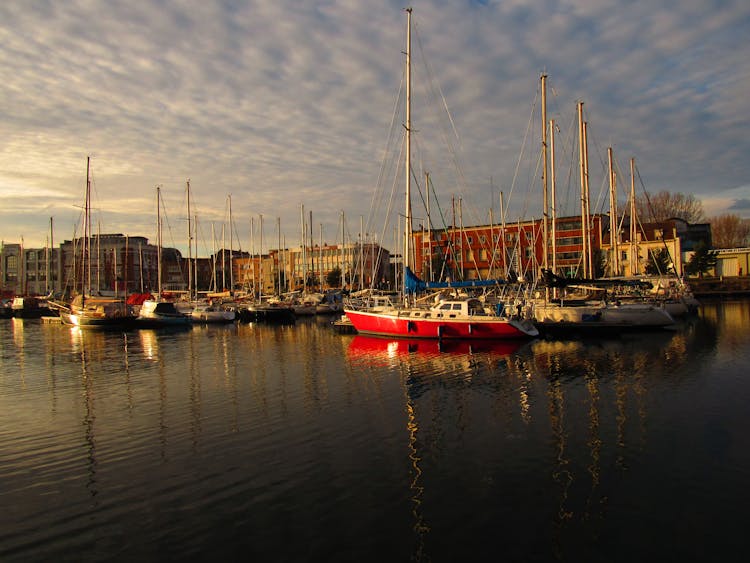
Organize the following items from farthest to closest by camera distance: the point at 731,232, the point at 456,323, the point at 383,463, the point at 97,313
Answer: the point at 731,232 < the point at 97,313 < the point at 456,323 < the point at 383,463

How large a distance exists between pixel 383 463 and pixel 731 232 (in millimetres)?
129735

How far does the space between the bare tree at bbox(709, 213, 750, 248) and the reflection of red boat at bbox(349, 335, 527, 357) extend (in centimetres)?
10445

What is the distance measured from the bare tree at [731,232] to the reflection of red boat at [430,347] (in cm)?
10445

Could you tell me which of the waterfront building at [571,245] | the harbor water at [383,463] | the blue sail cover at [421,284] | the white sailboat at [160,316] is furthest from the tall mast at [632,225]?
the white sailboat at [160,316]

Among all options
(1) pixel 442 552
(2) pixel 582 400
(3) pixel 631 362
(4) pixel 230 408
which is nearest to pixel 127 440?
(4) pixel 230 408

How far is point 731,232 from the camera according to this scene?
116750mm

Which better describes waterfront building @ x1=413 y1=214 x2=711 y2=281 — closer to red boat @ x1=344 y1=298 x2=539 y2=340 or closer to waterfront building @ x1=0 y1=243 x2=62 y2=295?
red boat @ x1=344 y1=298 x2=539 y2=340

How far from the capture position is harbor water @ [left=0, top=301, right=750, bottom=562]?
371 inches

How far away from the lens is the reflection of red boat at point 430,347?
32.6 m

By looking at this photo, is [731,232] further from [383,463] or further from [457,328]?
[383,463]

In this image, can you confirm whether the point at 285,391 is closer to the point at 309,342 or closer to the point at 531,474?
the point at 531,474

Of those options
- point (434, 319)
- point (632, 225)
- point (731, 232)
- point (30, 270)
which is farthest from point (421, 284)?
point (30, 270)

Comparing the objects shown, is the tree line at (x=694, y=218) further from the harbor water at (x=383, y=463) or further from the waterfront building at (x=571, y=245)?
the harbor water at (x=383, y=463)

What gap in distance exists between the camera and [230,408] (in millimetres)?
19312
